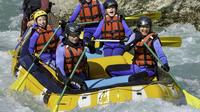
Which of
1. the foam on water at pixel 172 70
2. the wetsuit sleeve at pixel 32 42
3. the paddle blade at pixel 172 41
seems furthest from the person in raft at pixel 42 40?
the paddle blade at pixel 172 41

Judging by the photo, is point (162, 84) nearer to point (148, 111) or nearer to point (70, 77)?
point (148, 111)

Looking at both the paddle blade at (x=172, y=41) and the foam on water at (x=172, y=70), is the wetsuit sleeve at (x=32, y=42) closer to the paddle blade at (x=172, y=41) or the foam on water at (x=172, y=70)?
the foam on water at (x=172, y=70)

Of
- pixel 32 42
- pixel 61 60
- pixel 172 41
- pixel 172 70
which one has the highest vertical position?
pixel 32 42

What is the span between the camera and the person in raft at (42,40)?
8875 millimetres

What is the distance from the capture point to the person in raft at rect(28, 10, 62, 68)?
8.88 m

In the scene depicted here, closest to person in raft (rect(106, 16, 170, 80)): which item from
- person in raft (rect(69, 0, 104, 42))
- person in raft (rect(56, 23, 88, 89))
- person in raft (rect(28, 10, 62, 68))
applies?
person in raft (rect(56, 23, 88, 89))

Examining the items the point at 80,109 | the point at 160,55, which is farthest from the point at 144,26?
the point at 80,109

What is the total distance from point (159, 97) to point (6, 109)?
256cm

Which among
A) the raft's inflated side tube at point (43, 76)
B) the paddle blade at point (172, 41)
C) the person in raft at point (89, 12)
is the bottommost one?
the raft's inflated side tube at point (43, 76)

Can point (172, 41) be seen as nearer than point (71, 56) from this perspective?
No

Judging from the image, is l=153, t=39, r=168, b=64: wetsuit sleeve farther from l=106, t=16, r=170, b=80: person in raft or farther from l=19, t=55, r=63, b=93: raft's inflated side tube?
l=19, t=55, r=63, b=93: raft's inflated side tube

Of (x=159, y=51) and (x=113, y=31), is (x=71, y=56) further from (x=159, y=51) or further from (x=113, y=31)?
(x=113, y=31)

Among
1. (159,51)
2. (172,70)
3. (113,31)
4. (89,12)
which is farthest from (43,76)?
(172,70)

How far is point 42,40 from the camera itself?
9023mm
